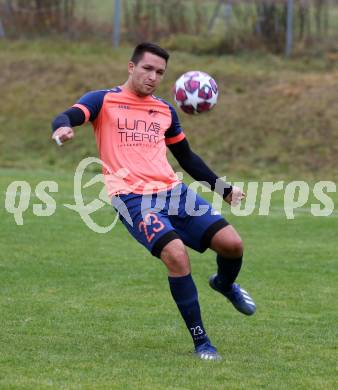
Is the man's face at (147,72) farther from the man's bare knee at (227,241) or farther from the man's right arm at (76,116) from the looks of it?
the man's bare knee at (227,241)

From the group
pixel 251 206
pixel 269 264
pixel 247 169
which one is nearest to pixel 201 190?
pixel 251 206

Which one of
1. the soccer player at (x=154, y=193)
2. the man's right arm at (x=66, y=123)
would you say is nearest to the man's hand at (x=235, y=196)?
the soccer player at (x=154, y=193)

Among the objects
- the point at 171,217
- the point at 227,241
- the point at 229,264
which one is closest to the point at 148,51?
the point at 171,217

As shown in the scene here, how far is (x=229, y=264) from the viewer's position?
24.7 feet

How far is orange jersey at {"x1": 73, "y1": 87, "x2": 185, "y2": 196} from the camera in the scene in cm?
733

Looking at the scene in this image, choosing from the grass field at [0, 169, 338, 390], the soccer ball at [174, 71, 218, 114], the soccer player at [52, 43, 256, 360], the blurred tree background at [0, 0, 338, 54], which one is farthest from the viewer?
the blurred tree background at [0, 0, 338, 54]

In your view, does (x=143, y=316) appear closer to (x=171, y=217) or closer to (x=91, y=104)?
(x=171, y=217)

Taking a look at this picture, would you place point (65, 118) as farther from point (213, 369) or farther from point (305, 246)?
point (305, 246)

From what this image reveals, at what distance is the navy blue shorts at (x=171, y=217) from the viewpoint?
7.14 m

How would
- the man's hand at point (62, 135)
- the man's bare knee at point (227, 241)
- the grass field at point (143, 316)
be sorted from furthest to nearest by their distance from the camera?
1. the man's bare knee at point (227, 241)
2. the man's hand at point (62, 135)
3. the grass field at point (143, 316)

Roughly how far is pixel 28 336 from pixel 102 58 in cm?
2150

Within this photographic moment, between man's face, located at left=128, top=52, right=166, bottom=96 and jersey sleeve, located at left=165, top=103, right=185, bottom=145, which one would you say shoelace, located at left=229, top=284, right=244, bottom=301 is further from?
man's face, located at left=128, top=52, right=166, bottom=96

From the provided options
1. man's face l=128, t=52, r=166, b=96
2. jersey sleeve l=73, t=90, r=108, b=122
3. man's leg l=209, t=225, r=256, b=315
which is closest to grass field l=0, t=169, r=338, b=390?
man's leg l=209, t=225, r=256, b=315

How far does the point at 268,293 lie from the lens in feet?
32.8
